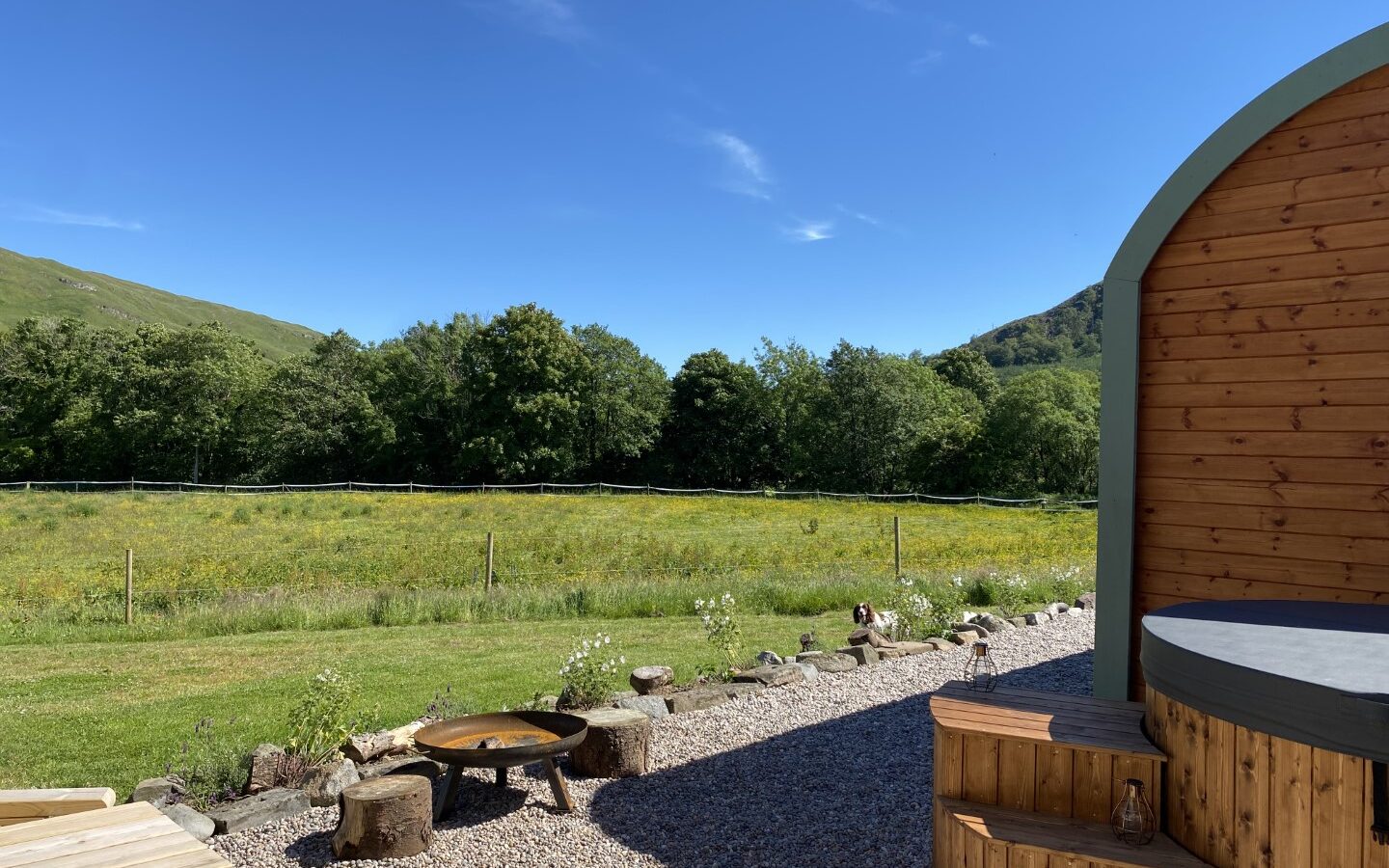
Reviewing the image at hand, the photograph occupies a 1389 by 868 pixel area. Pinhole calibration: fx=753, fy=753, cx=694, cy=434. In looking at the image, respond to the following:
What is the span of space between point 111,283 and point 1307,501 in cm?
19026

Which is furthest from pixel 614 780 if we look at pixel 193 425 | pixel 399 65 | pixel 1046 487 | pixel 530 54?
pixel 193 425

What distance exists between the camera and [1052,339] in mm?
95562

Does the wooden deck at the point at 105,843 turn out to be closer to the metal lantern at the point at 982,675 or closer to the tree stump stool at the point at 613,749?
the tree stump stool at the point at 613,749

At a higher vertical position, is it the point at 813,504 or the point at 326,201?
the point at 326,201

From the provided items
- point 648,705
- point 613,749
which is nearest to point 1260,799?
point 613,749

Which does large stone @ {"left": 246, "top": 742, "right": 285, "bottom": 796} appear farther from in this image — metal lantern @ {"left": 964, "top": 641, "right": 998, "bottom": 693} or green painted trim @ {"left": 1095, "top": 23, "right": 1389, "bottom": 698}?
green painted trim @ {"left": 1095, "top": 23, "right": 1389, "bottom": 698}

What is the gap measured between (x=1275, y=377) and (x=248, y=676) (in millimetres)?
8603

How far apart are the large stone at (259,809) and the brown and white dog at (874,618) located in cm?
635

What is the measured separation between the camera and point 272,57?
22953 mm

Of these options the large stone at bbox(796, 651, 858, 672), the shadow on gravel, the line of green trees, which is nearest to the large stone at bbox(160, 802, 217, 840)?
the shadow on gravel

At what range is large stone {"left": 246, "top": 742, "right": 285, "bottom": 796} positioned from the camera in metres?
4.31

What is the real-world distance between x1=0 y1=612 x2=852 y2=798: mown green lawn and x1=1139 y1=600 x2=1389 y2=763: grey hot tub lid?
194 inches

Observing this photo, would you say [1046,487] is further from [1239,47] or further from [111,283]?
[111,283]

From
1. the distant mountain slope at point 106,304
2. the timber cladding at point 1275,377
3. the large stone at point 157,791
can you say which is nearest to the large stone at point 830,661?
the timber cladding at point 1275,377
